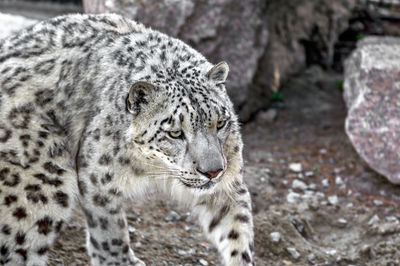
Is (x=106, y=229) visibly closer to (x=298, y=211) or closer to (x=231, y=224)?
(x=231, y=224)

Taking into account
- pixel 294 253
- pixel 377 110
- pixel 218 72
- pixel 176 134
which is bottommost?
pixel 294 253

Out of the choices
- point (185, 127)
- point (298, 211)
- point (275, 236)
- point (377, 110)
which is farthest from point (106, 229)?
point (377, 110)

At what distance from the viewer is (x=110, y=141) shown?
16.8ft

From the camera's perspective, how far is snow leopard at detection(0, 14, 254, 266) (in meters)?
4.92

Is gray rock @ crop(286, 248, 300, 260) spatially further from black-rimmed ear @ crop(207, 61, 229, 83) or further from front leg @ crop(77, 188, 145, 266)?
black-rimmed ear @ crop(207, 61, 229, 83)

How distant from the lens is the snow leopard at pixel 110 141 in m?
4.92

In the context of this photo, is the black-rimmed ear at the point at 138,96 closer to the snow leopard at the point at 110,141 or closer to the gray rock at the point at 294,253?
the snow leopard at the point at 110,141

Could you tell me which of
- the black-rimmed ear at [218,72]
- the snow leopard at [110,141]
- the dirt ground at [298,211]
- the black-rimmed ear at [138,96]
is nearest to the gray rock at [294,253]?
the dirt ground at [298,211]

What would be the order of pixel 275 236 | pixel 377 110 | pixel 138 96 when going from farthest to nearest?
pixel 377 110 → pixel 275 236 → pixel 138 96

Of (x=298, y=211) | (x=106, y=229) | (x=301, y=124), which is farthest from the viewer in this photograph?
(x=301, y=124)

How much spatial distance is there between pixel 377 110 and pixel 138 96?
4.15 m

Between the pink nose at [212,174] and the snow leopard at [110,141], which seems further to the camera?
the snow leopard at [110,141]

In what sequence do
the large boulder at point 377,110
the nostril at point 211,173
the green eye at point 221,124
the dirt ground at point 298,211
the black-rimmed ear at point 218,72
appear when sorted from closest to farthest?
the nostril at point 211,173
the green eye at point 221,124
the black-rimmed ear at point 218,72
the dirt ground at point 298,211
the large boulder at point 377,110

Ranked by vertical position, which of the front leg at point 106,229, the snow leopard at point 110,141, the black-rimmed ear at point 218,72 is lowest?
the front leg at point 106,229
